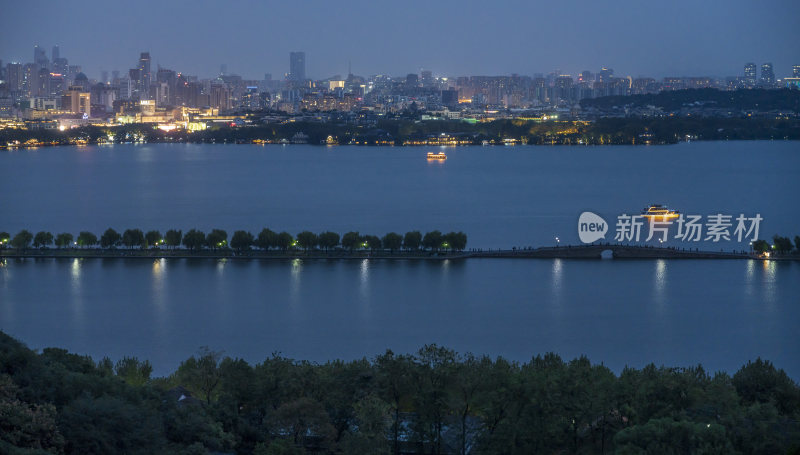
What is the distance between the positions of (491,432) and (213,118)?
28.5 meters

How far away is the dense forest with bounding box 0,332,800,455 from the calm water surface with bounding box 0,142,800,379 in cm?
118

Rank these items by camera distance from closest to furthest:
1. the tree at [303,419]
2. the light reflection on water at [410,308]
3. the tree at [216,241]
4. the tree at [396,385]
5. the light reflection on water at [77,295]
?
1. the tree at [303,419]
2. the tree at [396,385]
3. the light reflection on water at [410,308]
4. the light reflection on water at [77,295]
5. the tree at [216,241]

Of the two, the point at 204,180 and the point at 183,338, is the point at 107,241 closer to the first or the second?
the point at 183,338

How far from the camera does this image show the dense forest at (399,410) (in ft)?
8.89

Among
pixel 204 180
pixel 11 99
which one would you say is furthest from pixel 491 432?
pixel 11 99

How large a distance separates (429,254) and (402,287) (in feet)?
3.19

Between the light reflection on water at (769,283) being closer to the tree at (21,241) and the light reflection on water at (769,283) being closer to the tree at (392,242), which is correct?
the tree at (392,242)

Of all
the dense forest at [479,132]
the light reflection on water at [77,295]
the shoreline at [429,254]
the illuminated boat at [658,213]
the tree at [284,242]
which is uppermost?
the dense forest at [479,132]

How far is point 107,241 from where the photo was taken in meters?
7.47

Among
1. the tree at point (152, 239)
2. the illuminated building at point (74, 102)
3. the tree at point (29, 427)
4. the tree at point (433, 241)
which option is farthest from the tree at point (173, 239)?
the illuminated building at point (74, 102)

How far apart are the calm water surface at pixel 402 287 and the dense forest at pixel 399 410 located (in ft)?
3.87

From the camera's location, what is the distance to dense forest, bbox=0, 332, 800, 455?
2.71m

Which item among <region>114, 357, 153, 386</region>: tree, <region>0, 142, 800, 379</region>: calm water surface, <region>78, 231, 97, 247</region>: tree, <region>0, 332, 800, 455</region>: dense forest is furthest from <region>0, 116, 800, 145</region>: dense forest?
<region>0, 332, 800, 455</region>: dense forest

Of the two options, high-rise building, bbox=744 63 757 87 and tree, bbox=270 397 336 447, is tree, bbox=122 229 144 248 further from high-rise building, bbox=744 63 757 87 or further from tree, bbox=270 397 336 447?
high-rise building, bbox=744 63 757 87
